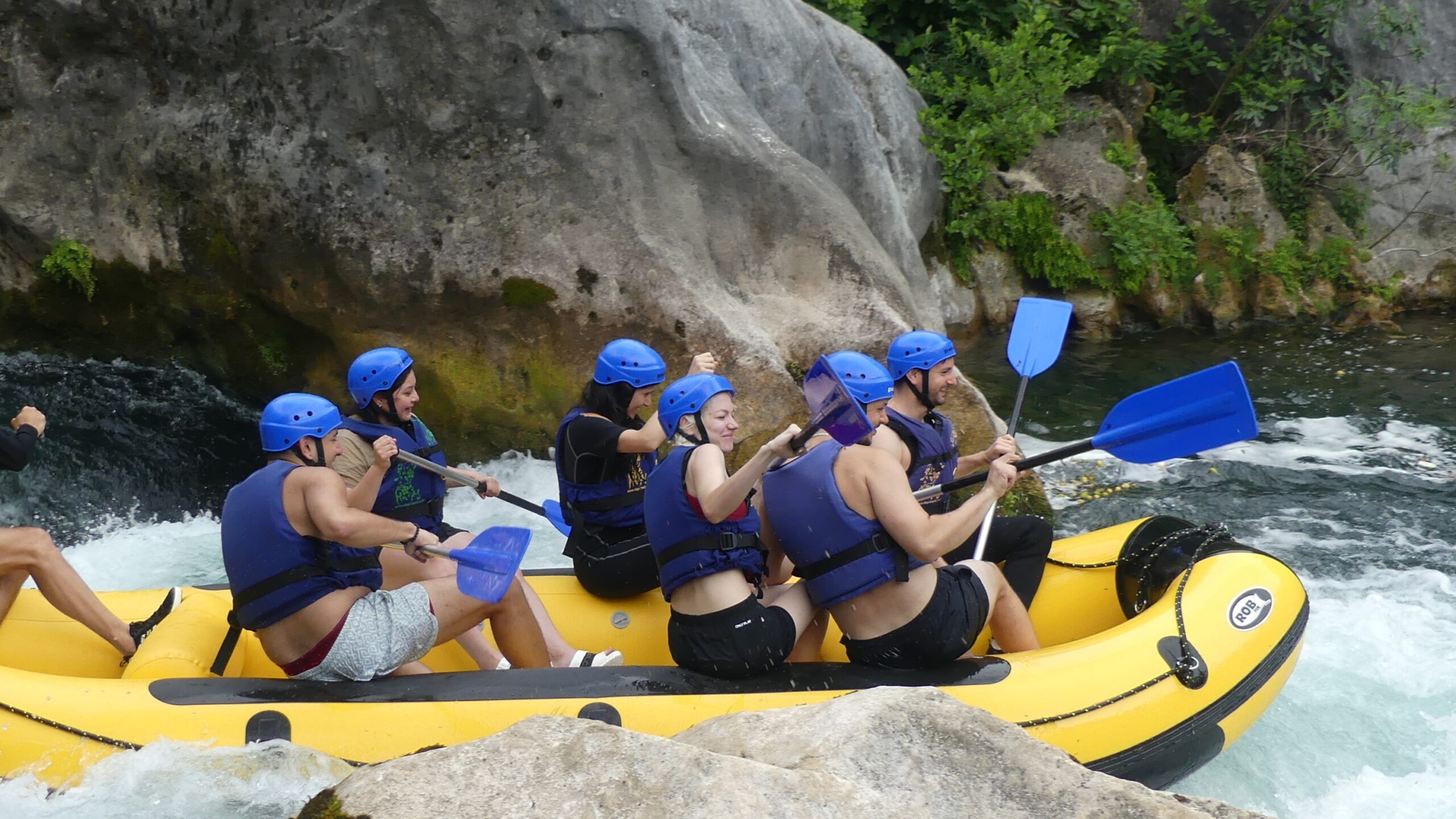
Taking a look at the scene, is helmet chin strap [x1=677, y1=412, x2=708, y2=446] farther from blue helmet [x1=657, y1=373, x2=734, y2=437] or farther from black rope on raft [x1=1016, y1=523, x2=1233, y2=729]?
black rope on raft [x1=1016, y1=523, x2=1233, y2=729]

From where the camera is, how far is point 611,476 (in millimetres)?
4477

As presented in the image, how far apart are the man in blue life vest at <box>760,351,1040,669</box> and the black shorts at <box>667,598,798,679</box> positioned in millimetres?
164

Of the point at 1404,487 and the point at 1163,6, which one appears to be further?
the point at 1163,6

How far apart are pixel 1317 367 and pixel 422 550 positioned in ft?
26.2

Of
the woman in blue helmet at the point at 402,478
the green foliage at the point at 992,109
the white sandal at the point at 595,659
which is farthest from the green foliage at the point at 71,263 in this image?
the green foliage at the point at 992,109

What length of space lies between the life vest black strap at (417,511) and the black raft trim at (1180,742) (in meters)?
2.53

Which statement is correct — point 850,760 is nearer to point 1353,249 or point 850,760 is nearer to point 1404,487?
point 1404,487

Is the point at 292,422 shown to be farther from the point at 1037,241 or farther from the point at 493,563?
the point at 1037,241

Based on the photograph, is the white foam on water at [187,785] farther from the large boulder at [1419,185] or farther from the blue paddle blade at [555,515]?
the large boulder at [1419,185]

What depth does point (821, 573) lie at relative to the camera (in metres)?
3.81

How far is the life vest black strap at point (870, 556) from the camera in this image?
372 centimetres

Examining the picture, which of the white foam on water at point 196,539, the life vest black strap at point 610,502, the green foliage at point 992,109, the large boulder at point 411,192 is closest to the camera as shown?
the life vest black strap at point 610,502

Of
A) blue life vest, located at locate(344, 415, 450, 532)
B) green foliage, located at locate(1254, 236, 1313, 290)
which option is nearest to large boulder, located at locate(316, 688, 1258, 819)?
blue life vest, located at locate(344, 415, 450, 532)

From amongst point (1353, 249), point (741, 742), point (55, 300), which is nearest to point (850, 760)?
point (741, 742)
